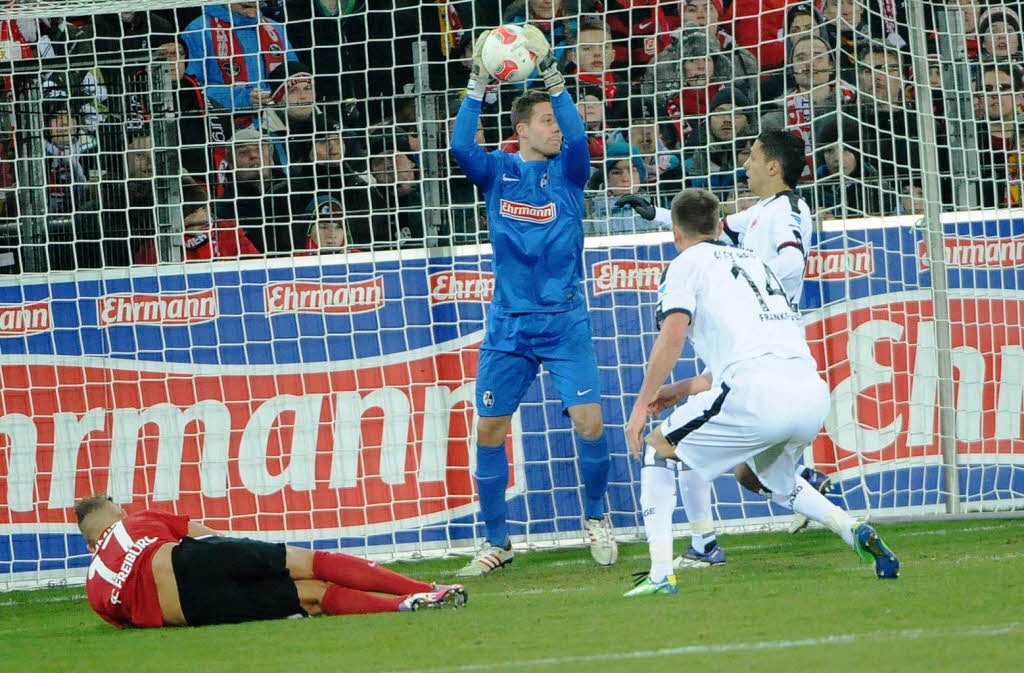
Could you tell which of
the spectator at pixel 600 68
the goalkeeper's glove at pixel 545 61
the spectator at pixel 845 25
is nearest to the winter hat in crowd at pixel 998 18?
the spectator at pixel 845 25

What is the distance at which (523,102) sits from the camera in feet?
24.2

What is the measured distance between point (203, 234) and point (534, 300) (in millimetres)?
2687

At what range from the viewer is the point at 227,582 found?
5.66 meters

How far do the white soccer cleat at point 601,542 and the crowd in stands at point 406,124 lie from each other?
2.10 metres

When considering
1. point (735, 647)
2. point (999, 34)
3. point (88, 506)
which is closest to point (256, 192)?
point (88, 506)

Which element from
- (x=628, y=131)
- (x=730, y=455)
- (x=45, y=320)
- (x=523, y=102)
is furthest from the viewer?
(x=628, y=131)

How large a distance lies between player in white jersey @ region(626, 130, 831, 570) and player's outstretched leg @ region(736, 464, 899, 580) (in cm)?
102

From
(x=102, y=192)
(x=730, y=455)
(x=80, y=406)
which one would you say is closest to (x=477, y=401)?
(x=730, y=455)

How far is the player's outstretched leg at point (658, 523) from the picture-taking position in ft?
18.4

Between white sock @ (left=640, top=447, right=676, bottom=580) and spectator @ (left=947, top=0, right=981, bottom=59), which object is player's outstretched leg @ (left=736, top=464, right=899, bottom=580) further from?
spectator @ (left=947, top=0, right=981, bottom=59)

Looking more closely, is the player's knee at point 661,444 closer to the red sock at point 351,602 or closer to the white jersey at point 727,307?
the white jersey at point 727,307

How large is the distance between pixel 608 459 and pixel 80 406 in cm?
327

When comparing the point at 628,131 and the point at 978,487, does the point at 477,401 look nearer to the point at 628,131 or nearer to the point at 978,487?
the point at 628,131

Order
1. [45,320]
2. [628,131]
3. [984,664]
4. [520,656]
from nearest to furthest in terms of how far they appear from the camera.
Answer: [984,664] < [520,656] < [45,320] < [628,131]
